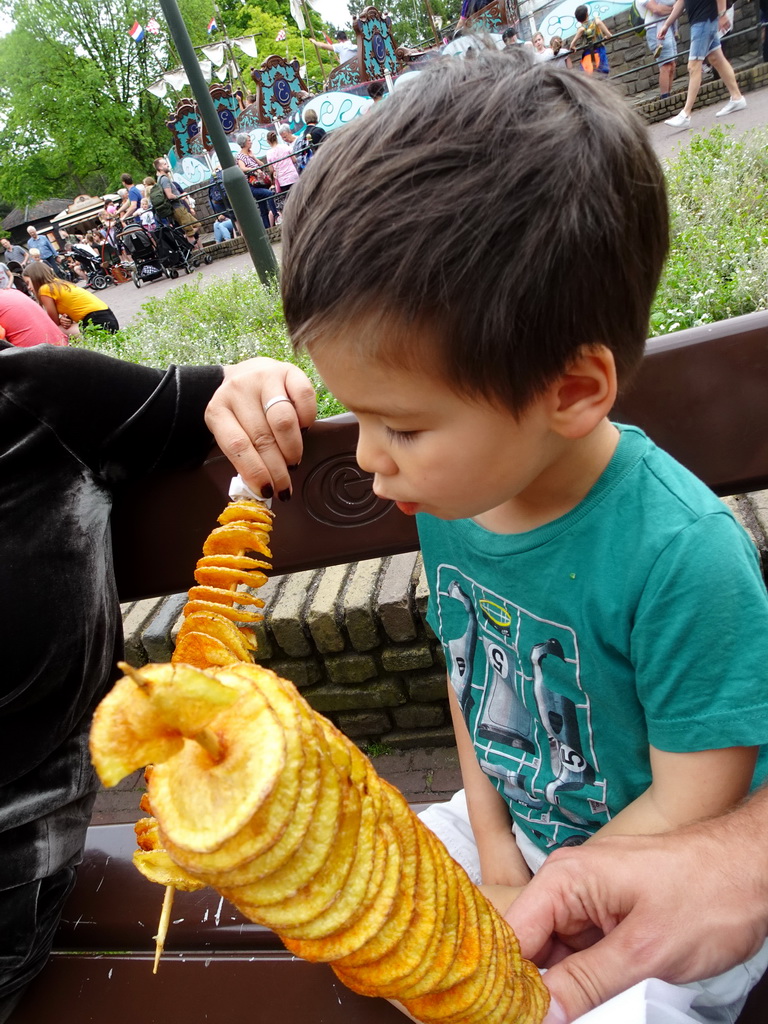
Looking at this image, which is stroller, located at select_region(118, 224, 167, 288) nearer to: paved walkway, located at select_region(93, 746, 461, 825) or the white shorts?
paved walkway, located at select_region(93, 746, 461, 825)

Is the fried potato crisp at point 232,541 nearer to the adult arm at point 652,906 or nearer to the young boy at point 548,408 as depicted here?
the young boy at point 548,408

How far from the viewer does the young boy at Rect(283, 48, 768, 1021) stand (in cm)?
91

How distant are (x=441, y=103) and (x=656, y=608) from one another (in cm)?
74

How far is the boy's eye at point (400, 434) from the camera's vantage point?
101 cm

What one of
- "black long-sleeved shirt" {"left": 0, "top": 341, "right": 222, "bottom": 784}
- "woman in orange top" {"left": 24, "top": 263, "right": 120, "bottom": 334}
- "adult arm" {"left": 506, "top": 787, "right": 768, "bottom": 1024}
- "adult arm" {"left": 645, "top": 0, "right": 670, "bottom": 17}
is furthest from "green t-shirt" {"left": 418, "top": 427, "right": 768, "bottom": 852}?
"adult arm" {"left": 645, "top": 0, "right": 670, "bottom": 17}

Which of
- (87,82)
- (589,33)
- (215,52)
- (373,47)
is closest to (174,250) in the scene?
(589,33)

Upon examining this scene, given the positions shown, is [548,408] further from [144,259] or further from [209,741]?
[144,259]

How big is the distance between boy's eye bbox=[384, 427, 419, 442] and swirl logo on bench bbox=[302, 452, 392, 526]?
21.5 inches

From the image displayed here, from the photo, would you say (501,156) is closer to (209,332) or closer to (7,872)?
(7,872)

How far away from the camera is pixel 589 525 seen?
1153 millimetres

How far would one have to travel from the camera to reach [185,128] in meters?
27.0

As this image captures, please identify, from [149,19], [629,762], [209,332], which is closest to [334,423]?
[629,762]

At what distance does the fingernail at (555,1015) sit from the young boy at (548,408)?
24 cm

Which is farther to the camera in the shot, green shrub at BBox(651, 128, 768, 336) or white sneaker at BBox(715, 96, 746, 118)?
white sneaker at BBox(715, 96, 746, 118)
